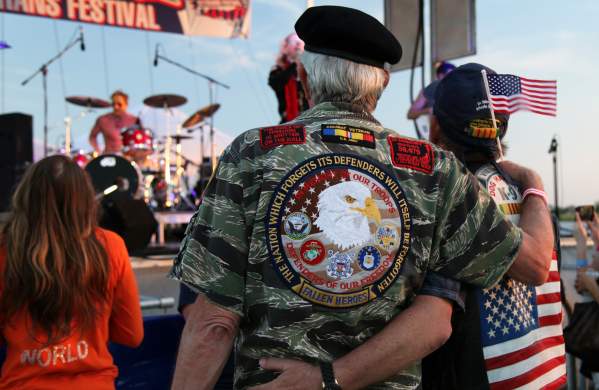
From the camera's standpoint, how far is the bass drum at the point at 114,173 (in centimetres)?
826

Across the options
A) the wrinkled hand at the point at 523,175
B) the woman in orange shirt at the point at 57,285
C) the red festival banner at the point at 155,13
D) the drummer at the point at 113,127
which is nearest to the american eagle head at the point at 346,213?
the wrinkled hand at the point at 523,175

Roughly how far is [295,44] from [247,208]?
4.32m

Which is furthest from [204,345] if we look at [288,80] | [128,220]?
[128,220]

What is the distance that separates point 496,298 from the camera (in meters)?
1.44

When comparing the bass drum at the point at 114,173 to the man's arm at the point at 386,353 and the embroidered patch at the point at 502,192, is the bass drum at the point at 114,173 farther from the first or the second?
the man's arm at the point at 386,353

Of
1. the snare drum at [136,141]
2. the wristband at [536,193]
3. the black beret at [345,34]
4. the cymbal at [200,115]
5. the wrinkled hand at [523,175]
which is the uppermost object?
the cymbal at [200,115]

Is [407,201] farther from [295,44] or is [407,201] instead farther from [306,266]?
[295,44]

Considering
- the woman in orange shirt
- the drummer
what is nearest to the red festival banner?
the drummer

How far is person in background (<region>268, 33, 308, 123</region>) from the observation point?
5062 mm

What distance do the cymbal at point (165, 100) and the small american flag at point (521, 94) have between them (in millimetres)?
12305

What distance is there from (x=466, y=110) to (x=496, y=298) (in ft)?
1.65

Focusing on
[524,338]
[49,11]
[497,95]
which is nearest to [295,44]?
[497,95]

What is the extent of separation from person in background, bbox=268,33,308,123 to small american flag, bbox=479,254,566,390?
3641 mm

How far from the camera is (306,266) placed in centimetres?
104
